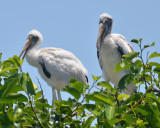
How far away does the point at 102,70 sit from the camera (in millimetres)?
9281

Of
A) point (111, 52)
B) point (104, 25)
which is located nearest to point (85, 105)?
point (111, 52)

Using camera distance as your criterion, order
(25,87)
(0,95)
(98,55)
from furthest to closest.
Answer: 1. (98,55)
2. (25,87)
3. (0,95)

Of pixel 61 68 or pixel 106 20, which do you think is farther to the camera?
pixel 61 68

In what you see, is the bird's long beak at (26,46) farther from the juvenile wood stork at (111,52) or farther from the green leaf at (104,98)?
the green leaf at (104,98)

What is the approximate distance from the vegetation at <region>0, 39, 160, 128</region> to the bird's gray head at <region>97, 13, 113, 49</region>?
6.30 metres

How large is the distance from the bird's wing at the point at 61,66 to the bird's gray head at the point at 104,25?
1357mm

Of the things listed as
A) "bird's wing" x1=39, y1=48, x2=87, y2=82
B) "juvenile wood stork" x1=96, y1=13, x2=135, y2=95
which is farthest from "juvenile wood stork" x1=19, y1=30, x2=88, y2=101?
"juvenile wood stork" x1=96, y1=13, x2=135, y2=95

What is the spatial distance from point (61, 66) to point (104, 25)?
169 cm

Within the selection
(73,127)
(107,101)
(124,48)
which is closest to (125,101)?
(107,101)

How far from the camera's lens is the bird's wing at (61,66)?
1045 centimetres

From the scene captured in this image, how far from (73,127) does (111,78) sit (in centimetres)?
Answer: 607

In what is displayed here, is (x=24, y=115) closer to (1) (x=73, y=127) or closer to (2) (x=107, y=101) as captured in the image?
(1) (x=73, y=127)

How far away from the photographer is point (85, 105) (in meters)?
2.91

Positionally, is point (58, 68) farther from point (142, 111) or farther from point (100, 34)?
point (142, 111)
